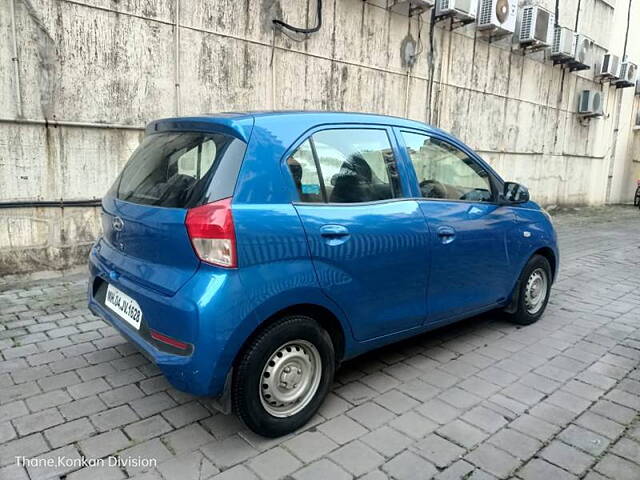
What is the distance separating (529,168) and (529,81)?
7.11 ft

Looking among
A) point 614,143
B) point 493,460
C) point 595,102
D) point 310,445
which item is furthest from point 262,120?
point 614,143

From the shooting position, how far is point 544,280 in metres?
4.62

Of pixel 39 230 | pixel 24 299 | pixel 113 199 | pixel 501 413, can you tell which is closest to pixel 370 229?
pixel 501 413

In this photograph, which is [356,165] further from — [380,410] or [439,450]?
[439,450]

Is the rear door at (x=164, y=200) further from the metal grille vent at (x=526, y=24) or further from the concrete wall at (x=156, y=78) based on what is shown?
the metal grille vent at (x=526, y=24)

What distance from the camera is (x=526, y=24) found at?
11.4 m

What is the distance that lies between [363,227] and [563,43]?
12192mm

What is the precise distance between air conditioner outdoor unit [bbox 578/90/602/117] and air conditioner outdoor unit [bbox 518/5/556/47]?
→ 3.35 metres

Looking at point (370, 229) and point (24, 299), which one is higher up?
point (370, 229)

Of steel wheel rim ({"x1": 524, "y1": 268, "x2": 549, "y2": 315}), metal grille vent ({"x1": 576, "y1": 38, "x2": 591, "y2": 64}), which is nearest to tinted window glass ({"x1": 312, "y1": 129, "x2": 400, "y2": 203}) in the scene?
steel wheel rim ({"x1": 524, "y1": 268, "x2": 549, "y2": 315})

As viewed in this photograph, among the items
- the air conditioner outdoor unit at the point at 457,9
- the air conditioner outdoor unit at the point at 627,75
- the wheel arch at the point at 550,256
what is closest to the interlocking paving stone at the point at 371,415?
the wheel arch at the point at 550,256

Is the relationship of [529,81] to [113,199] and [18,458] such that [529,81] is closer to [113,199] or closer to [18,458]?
[113,199]

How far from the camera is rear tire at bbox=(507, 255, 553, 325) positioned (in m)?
4.34

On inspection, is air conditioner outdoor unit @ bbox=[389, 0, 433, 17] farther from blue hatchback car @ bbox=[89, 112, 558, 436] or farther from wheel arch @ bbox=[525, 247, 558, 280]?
blue hatchback car @ bbox=[89, 112, 558, 436]
